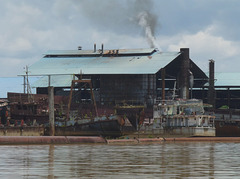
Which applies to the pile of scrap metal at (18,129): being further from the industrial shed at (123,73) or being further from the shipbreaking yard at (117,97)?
the industrial shed at (123,73)

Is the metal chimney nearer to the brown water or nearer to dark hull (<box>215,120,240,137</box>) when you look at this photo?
dark hull (<box>215,120,240,137</box>)

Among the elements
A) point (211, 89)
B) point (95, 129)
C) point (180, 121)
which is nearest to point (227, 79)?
point (211, 89)

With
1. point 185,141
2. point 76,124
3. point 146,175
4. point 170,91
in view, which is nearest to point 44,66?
point 170,91

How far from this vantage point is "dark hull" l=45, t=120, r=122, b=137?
69062 mm

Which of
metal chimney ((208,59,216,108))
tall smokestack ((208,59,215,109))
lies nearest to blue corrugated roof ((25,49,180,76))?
tall smokestack ((208,59,215,109))

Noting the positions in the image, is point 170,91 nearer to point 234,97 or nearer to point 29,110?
point 234,97

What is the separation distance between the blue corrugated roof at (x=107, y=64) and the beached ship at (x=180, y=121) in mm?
15189

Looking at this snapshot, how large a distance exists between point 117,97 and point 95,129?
2101 cm

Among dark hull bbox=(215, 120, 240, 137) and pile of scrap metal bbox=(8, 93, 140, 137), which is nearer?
pile of scrap metal bbox=(8, 93, 140, 137)

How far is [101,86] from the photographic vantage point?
9131cm

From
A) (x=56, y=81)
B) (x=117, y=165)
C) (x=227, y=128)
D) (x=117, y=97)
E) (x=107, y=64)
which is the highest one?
(x=107, y=64)

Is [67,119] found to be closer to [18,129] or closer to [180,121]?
[18,129]

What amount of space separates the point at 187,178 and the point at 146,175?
91.1 inches

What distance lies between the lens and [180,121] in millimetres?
69750
